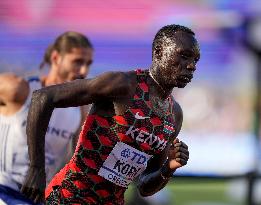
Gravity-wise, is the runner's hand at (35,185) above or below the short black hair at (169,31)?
below

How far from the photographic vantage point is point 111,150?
4.18 m

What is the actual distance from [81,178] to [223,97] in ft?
19.6

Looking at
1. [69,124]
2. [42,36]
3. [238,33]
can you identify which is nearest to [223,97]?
[238,33]

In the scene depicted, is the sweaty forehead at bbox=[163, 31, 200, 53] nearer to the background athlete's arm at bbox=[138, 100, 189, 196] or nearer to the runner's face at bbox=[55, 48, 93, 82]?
the background athlete's arm at bbox=[138, 100, 189, 196]

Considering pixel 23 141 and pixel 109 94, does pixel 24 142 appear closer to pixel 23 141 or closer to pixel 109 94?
pixel 23 141

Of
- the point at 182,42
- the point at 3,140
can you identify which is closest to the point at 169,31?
the point at 182,42

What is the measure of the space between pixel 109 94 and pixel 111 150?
29 centimetres

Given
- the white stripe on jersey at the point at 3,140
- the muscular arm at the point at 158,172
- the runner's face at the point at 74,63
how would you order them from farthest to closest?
the runner's face at the point at 74,63
the white stripe on jersey at the point at 3,140
the muscular arm at the point at 158,172

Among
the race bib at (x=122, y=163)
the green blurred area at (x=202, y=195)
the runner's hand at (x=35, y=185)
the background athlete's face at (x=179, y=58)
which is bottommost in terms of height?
the green blurred area at (x=202, y=195)

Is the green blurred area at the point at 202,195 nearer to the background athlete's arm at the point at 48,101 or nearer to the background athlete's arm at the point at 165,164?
the background athlete's arm at the point at 165,164

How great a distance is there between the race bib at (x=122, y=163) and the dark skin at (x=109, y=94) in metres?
0.19

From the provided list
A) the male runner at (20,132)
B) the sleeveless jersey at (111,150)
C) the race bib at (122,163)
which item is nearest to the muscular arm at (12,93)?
the male runner at (20,132)

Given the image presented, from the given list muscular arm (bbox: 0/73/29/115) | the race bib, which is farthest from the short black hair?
muscular arm (bbox: 0/73/29/115)

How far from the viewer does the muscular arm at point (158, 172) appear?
4.56m
